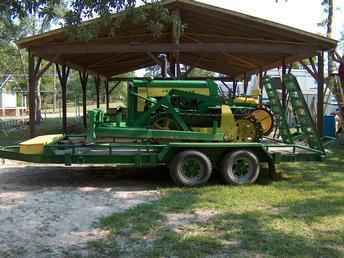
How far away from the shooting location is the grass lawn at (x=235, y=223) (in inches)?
197

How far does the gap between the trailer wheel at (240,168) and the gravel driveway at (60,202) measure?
1228 millimetres

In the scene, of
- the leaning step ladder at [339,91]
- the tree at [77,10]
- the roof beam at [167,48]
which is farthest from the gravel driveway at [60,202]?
the leaning step ladder at [339,91]

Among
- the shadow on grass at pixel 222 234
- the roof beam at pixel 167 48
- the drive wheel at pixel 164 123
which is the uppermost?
the roof beam at pixel 167 48

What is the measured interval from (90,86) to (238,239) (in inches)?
2127

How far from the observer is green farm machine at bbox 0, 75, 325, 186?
832 centimetres

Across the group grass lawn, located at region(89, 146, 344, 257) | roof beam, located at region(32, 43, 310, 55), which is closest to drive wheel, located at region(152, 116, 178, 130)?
grass lawn, located at region(89, 146, 344, 257)

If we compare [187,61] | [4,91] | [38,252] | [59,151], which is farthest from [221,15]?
[4,91]

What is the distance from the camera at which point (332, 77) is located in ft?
50.3

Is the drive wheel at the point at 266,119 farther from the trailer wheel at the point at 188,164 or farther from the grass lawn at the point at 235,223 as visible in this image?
the trailer wheel at the point at 188,164

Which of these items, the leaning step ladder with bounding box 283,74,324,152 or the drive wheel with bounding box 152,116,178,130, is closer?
the leaning step ladder with bounding box 283,74,324,152

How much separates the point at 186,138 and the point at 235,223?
2981 millimetres

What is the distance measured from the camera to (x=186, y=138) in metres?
8.77

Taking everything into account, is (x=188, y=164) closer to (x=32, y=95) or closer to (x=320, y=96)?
(x=320, y=96)

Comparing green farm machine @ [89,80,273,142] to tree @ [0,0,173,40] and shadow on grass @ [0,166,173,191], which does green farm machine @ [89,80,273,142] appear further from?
tree @ [0,0,173,40]
